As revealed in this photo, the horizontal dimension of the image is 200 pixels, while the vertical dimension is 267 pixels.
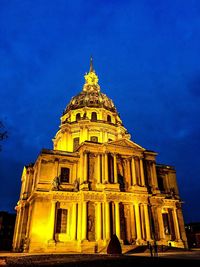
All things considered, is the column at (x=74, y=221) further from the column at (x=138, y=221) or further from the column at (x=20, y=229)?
the column at (x=20, y=229)

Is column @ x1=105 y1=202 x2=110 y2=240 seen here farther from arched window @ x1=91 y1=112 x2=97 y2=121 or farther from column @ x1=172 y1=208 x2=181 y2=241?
arched window @ x1=91 y1=112 x2=97 y2=121

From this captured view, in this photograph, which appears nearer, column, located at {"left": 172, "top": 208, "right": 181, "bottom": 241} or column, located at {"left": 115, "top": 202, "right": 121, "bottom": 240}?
column, located at {"left": 115, "top": 202, "right": 121, "bottom": 240}

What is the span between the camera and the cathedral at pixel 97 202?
27.5m

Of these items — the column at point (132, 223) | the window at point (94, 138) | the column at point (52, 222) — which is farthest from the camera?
the window at point (94, 138)

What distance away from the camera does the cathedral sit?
27.5 m

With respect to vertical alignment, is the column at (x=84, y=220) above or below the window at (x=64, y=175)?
below

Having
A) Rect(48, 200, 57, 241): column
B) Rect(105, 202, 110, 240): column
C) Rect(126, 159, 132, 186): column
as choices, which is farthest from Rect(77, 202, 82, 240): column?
Rect(126, 159, 132, 186): column

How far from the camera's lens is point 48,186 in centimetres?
2989

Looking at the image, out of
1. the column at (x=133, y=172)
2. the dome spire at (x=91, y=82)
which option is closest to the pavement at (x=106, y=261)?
the column at (x=133, y=172)

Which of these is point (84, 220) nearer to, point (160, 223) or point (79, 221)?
point (79, 221)

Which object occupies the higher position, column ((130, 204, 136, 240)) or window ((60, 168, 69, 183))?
window ((60, 168, 69, 183))

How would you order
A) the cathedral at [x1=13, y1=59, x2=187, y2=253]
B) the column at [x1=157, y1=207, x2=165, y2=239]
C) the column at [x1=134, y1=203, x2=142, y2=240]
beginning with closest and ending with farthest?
the cathedral at [x1=13, y1=59, x2=187, y2=253]
the column at [x1=134, y1=203, x2=142, y2=240]
the column at [x1=157, y1=207, x2=165, y2=239]

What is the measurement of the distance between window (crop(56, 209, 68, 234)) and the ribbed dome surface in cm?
2398

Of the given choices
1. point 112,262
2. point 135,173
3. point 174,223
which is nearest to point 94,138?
point 135,173
